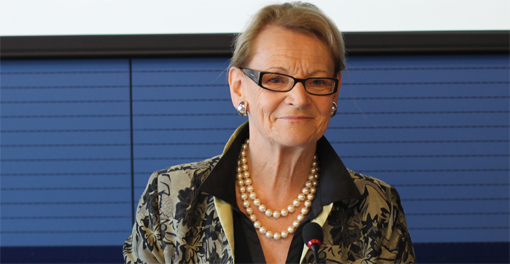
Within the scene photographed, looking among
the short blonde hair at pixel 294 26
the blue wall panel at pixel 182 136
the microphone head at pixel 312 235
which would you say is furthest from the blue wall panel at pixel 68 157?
the microphone head at pixel 312 235

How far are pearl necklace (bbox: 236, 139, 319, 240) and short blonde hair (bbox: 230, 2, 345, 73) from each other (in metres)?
0.33

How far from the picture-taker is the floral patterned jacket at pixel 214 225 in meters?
1.29

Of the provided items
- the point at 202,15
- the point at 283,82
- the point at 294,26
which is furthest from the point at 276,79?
the point at 202,15

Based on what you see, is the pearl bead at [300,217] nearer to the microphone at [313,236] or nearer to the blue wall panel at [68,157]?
the microphone at [313,236]

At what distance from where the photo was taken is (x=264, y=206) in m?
1.34

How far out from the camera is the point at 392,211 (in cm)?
138

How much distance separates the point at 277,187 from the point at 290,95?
1.09 ft

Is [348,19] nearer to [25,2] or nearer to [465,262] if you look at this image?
[465,262]

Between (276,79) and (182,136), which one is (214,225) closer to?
(276,79)

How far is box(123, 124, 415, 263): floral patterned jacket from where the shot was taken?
4.24ft

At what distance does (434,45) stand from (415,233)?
3.33ft

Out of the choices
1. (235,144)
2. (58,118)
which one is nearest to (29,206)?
(58,118)

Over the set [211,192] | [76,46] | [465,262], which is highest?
[76,46]

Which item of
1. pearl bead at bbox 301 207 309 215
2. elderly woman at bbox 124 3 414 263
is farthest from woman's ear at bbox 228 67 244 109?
pearl bead at bbox 301 207 309 215
